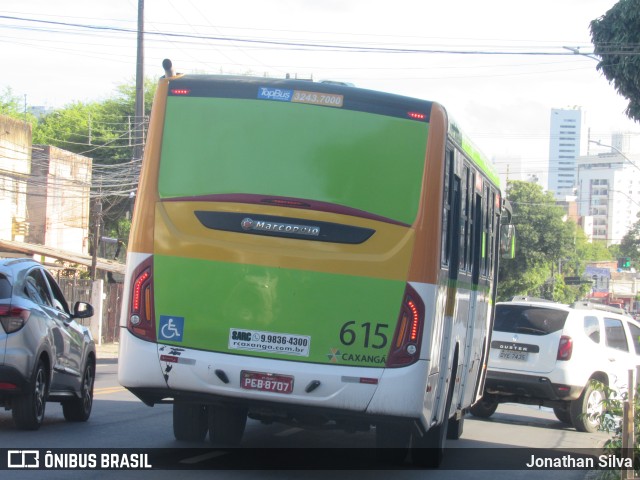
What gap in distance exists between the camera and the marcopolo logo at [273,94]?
8.74 m

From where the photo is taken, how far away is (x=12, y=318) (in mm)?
10844

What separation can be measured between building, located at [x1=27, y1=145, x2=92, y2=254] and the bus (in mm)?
34756

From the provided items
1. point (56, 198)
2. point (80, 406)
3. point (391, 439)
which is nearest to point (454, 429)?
point (391, 439)

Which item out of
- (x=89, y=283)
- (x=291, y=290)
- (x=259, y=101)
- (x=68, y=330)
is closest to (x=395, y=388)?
(x=291, y=290)

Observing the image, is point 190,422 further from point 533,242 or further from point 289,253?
point 533,242

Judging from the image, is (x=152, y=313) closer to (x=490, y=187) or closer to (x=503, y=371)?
(x=490, y=187)

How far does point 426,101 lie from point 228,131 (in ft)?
5.33

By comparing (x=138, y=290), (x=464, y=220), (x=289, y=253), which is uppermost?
(x=464, y=220)

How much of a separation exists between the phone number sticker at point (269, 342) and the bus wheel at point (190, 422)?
2.49 metres

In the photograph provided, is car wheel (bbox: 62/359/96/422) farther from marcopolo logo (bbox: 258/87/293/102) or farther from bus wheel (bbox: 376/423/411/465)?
marcopolo logo (bbox: 258/87/293/102)

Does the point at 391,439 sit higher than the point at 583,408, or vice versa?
the point at 391,439

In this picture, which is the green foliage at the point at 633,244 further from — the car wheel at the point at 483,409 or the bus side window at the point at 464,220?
the bus side window at the point at 464,220

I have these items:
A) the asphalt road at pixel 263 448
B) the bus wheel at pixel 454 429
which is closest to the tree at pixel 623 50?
the asphalt road at pixel 263 448

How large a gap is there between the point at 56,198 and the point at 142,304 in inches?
1534
